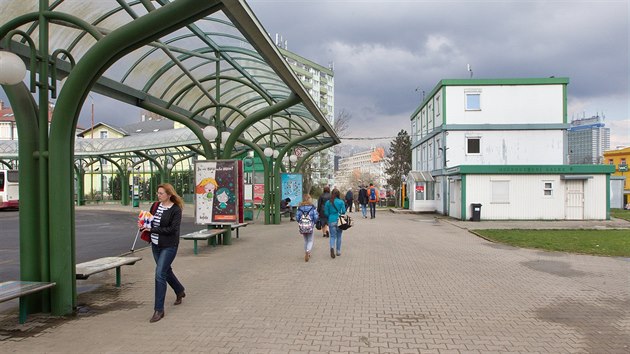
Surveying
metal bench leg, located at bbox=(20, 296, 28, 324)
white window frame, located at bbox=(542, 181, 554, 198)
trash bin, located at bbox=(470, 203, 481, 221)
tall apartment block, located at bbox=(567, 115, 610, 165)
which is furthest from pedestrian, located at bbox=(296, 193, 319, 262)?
tall apartment block, located at bbox=(567, 115, 610, 165)

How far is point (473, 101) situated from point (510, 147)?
3528mm

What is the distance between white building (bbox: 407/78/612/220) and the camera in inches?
859

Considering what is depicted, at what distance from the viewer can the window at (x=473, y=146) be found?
89.0ft

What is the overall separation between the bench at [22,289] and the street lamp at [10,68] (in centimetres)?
231

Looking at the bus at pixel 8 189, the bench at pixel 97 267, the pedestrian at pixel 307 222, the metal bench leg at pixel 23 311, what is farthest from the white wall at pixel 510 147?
the bus at pixel 8 189

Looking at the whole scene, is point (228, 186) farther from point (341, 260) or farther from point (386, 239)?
point (386, 239)

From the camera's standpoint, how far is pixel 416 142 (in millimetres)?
38156

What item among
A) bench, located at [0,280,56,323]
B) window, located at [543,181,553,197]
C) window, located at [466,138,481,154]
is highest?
window, located at [466,138,481,154]

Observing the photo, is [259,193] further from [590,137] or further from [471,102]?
[590,137]

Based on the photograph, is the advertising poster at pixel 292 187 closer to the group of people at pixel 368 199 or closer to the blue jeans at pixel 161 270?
the group of people at pixel 368 199

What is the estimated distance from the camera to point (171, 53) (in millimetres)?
10500

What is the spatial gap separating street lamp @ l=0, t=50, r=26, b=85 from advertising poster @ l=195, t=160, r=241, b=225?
22.5 ft

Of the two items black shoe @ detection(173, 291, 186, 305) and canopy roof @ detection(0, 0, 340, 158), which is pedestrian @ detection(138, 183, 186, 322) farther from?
canopy roof @ detection(0, 0, 340, 158)

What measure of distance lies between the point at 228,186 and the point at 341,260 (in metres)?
3.89
